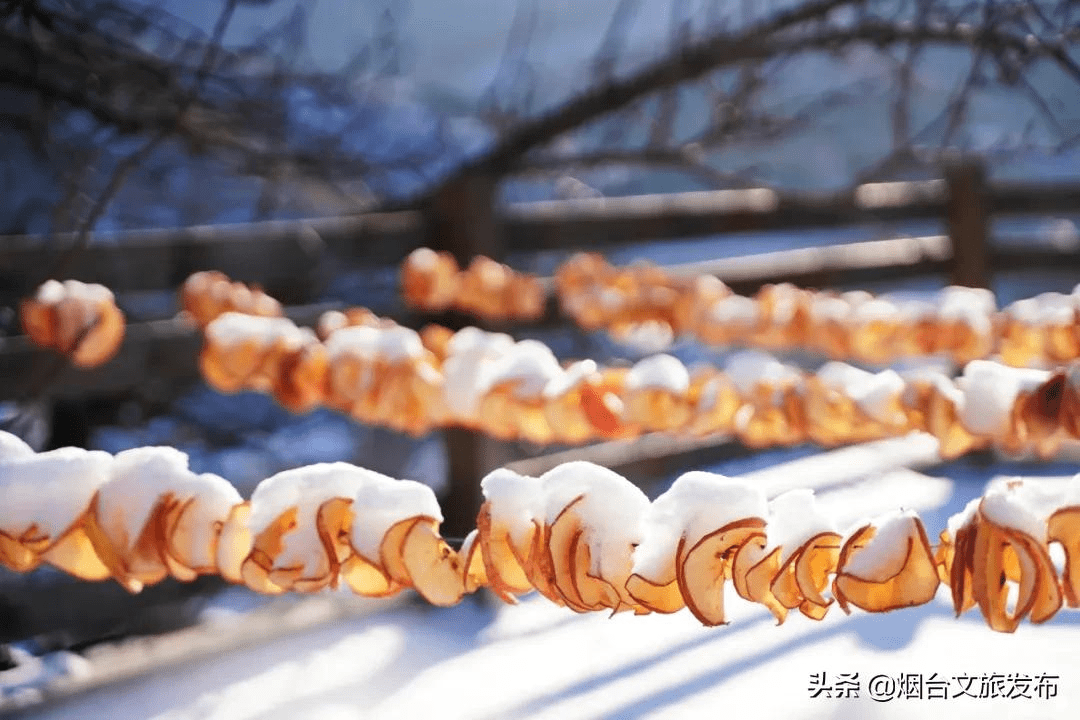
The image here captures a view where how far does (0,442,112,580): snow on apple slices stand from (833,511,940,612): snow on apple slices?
1.25ft

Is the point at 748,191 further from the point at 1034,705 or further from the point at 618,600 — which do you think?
the point at 618,600

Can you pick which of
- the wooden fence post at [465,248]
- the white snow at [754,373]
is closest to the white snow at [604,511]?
the white snow at [754,373]

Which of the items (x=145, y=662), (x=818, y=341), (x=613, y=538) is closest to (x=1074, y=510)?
(x=613, y=538)

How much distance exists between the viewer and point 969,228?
2.46m

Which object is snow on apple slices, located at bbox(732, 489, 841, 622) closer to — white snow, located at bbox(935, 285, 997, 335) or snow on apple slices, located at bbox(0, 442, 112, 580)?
snow on apple slices, located at bbox(0, 442, 112, 580)

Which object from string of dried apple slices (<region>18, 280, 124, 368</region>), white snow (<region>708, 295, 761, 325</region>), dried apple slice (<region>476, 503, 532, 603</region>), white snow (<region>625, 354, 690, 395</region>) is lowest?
dried apple slice (<region>476, 503, 532, 603</region>)

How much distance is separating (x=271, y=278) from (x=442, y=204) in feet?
1.00

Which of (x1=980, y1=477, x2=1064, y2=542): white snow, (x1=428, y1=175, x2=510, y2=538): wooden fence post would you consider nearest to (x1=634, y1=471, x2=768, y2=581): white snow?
(x1=980, y1=477, x2=1064, y2=542): white snow

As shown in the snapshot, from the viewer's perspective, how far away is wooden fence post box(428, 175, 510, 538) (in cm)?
152

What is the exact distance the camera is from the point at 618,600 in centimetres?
47

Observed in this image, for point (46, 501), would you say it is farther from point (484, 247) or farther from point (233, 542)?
point (484, 247)

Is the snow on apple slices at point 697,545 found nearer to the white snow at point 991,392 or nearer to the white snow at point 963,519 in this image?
the white snow at point 963,519

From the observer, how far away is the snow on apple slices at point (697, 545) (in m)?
0.45

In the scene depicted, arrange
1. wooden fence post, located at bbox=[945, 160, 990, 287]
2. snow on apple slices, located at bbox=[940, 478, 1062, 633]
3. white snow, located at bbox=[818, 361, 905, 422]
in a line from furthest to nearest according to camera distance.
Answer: wooden fence post, located at bbox=[945, 160, 990, 287] < white snow, located at bbox=[818, 361, 905, 422] < snow on apple slices, located at bbox=[940, 478, 1062, 633]
